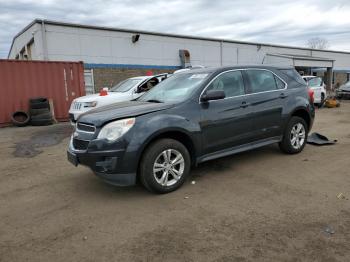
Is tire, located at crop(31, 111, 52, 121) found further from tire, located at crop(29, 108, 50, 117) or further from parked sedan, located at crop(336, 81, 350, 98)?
Result: parked sedan, located at crop(336, 81, 350, 98)

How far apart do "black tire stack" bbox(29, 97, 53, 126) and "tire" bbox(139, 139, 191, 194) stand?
9.04 m

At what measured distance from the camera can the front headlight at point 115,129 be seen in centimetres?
405

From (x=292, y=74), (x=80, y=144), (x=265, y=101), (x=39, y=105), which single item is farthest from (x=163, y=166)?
(x=39, y=105)

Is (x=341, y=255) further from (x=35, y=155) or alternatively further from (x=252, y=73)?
(x=35, y=155)

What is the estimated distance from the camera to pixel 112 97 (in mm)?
10133

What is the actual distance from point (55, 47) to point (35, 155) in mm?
10229

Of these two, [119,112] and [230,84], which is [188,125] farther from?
[230,84]

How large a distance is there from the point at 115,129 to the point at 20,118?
992cm

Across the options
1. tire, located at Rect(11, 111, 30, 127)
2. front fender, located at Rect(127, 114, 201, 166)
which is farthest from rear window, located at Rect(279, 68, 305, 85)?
tire, located at Rect(11, 111, 30, 127)

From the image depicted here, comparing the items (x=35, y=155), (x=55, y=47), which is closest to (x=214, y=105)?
(x=35, y=155)

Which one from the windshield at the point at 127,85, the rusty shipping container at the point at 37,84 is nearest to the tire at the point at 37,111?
the rusty shipping container at the point at 37,84

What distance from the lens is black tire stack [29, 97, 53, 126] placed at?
12.0 m

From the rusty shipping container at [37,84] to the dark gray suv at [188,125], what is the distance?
8.92m

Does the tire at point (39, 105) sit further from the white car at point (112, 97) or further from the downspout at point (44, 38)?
the downspout at point (44, 38)
